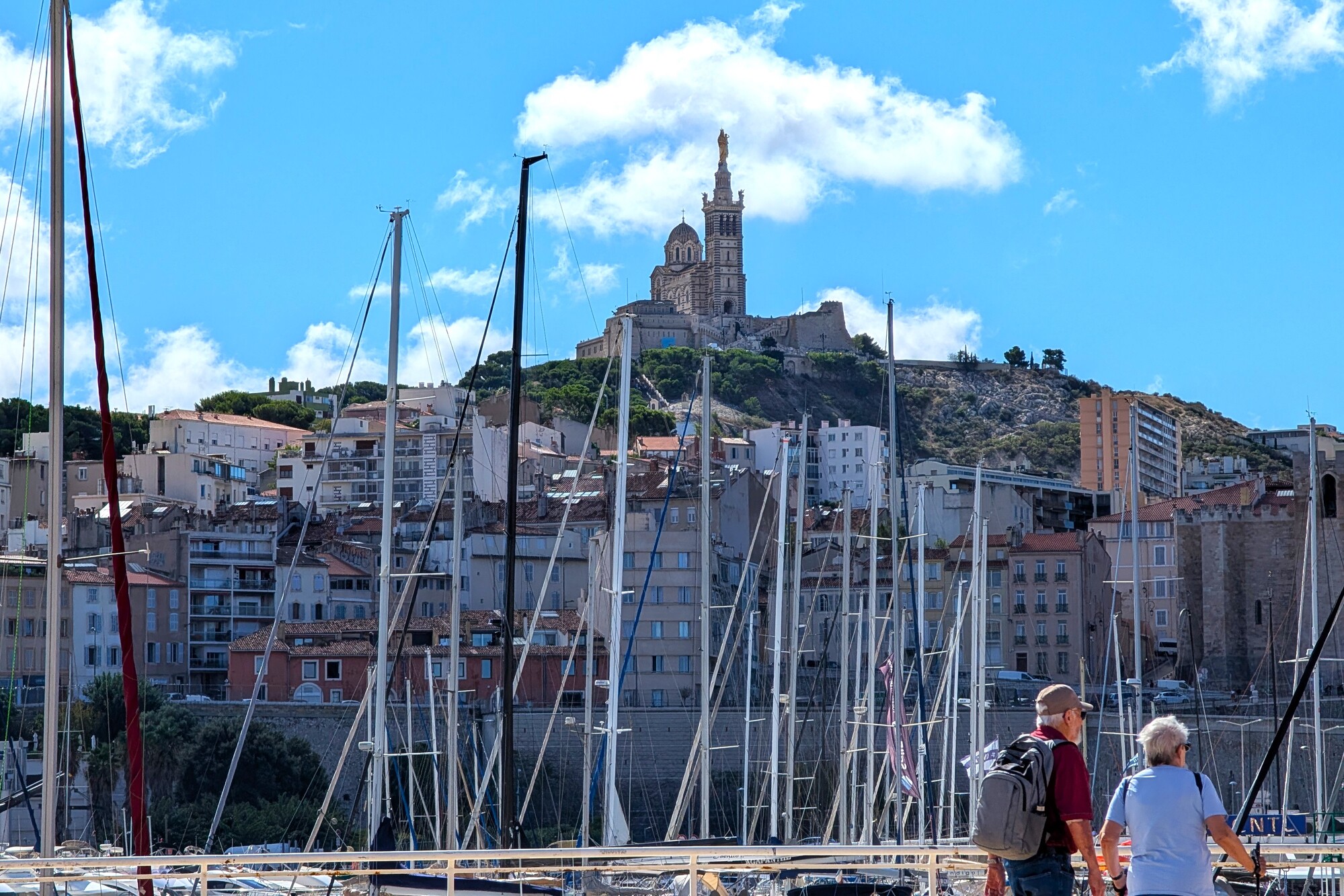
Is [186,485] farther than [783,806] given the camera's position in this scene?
Yes

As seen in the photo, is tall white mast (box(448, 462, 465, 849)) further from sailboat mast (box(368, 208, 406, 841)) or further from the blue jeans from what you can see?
the blue jeans

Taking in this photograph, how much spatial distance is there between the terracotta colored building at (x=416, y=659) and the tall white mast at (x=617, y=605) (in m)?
32.5

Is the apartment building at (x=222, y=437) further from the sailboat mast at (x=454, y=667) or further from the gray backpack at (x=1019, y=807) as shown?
the gray backpack at (x=1019, y=807)

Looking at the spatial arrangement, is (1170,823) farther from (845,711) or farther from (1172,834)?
(845,711)

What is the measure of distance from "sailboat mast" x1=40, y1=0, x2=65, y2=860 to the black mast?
12.5ft

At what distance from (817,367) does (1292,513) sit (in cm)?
10061

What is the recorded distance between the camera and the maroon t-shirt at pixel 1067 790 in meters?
7.82

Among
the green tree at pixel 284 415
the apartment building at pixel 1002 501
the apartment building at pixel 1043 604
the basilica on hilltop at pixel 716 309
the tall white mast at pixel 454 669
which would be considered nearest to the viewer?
the tall white mast at pixel 454 669

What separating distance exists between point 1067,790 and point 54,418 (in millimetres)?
9103

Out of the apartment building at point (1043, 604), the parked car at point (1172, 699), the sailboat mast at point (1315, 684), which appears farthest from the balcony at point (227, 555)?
the sailboat mast at point (1315, 684)

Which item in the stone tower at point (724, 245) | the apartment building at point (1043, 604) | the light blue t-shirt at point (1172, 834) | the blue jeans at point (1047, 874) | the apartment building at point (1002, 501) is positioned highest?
the stone tower at point (724, 245)

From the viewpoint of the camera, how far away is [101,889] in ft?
80.7

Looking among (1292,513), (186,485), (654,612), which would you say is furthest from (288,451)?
(1292,513)

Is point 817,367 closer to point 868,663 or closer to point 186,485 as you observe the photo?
point 186,485
